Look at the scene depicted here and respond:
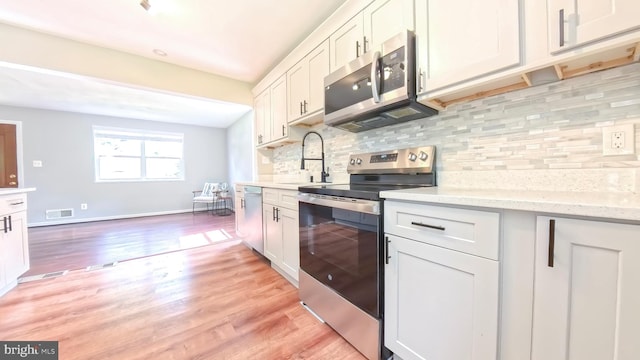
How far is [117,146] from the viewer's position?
5266mm

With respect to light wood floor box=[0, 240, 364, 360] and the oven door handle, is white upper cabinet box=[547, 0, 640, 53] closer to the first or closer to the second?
the oven door handle

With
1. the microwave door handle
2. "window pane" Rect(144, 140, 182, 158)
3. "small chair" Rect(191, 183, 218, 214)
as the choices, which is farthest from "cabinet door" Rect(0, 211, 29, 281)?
"window pane" Rect(144, 140, 182, 158)

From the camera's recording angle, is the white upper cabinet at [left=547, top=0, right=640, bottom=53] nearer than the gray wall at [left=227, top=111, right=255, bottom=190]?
Yes

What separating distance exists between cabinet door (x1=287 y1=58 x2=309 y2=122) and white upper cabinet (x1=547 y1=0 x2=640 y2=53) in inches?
67.2

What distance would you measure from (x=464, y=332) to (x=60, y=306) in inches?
104

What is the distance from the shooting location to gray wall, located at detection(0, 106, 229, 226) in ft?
14.7

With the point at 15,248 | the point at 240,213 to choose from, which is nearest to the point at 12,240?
the point at 15,248

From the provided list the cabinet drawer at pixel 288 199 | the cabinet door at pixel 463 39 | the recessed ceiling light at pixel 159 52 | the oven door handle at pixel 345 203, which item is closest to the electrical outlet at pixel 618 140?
the cabinet door at pixel 463 39

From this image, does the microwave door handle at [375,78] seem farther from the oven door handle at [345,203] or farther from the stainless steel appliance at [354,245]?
the oven door handle at [345,203]

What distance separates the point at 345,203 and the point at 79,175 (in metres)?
6.35

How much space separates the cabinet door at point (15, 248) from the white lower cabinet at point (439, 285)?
3.02m

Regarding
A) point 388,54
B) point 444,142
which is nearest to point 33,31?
point 388,54

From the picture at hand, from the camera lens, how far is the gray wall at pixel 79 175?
4473mm

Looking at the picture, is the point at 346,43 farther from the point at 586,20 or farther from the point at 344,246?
the point at 344,246
